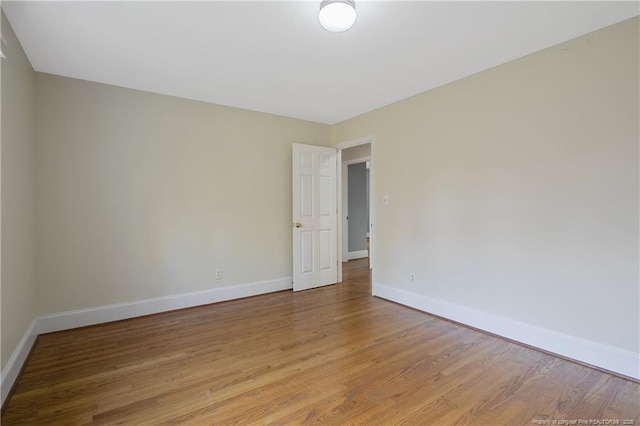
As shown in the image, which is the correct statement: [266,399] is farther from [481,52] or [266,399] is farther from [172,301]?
[481,52]

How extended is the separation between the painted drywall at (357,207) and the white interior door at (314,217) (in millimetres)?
2466

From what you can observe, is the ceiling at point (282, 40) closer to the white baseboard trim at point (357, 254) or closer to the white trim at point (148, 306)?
the white trim at point (148, 306)

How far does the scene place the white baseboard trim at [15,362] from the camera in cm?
191

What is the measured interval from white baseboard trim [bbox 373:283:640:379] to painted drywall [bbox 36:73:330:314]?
2.18 meters

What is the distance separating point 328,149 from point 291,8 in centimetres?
277

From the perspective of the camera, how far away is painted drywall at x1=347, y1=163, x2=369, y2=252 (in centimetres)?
728

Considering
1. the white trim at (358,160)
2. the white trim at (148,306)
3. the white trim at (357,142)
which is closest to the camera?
the white trim at (148,306)

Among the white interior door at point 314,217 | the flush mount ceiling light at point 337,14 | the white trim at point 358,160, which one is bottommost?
the white interior door at point 314,217

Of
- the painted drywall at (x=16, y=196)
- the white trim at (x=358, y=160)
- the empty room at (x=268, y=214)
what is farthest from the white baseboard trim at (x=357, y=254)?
the painted drywall at (x=16, y=196)

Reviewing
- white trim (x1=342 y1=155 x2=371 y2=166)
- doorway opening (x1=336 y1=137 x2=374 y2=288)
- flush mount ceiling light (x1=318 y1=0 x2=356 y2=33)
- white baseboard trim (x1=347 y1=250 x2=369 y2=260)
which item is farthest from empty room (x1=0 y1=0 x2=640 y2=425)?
white baseboard trim (x1=347 y1=250 x2=369 y2=260)

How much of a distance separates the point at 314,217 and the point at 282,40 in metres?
2.67

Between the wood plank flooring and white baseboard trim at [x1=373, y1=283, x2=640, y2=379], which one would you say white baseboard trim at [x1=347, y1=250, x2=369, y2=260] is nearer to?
white baseboard trim at [x1=373, y1=283, x2=640, y2=379]

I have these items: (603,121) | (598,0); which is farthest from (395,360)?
(598,0)

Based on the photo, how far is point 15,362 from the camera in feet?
7.02
